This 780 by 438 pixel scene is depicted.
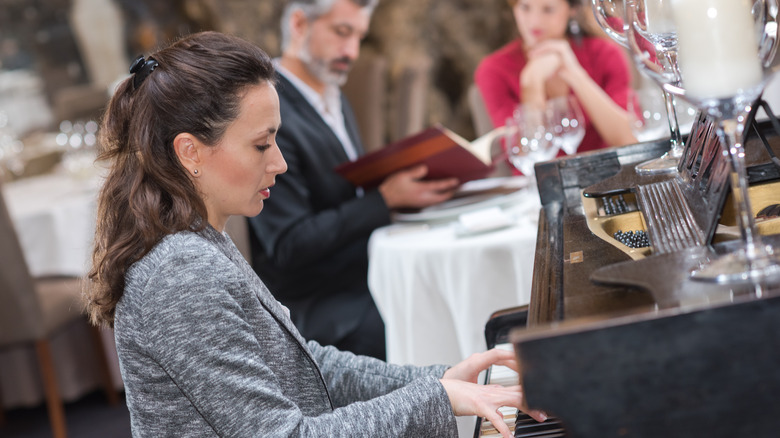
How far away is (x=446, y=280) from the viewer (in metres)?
2.29

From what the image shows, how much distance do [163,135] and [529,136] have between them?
1.26 meters

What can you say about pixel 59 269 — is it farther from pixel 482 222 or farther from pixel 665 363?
pixel 665 363

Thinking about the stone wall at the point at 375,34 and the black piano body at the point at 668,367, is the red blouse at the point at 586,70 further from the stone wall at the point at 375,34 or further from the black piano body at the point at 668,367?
the stone wall at the point at 375,34

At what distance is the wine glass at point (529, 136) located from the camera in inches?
92.5

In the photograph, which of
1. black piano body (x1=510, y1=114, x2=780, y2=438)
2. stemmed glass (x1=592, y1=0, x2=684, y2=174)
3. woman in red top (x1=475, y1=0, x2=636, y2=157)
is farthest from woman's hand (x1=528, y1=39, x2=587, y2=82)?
black piano body (x1=510, y1=114, x2=780, y2=438)

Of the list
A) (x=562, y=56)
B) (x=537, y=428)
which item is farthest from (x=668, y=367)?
(x=562, y=56)

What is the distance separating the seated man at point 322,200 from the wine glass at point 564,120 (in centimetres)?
36

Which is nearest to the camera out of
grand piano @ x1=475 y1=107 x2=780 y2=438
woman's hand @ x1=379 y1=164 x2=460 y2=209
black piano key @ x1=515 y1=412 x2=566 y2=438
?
grand piano @ x1=475 y1=107 x2=780 y2=438

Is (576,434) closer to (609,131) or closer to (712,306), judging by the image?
(712,306)

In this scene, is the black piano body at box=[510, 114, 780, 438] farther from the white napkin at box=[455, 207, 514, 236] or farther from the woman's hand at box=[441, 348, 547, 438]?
the white napkin at box=[455, 207, 514, 236]

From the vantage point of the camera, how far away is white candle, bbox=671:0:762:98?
81 centimetres

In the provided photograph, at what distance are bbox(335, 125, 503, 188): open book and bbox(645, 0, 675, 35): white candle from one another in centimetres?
113

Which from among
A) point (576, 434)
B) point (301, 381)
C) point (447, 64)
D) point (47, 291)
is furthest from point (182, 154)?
point (447, 64)

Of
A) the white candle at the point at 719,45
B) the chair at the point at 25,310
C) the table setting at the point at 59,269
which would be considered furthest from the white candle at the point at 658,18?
the table setting at the point at 59,269
